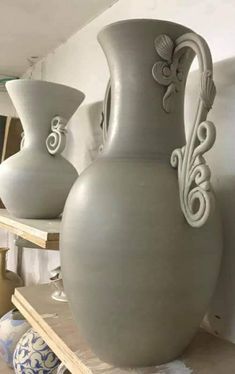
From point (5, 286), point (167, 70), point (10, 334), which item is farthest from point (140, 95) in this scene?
point (5, 286)

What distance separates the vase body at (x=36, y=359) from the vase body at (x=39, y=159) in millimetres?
297

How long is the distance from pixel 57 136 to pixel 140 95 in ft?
1.14

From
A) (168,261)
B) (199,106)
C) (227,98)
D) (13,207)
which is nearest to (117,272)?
(168,261)

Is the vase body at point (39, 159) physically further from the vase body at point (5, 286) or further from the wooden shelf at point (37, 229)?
the vase body at point (5, 286)

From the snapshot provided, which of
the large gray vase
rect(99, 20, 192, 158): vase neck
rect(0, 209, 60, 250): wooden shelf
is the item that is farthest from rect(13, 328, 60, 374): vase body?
rect(99, 20, 192, 158): vase neck

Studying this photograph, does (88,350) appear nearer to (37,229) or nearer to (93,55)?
(37,229)

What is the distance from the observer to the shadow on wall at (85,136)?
0.95 meters

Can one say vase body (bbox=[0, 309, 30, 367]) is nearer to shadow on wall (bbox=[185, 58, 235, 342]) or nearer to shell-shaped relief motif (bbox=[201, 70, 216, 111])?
shadow on wall (bbox=[185, 58, 235, 342])

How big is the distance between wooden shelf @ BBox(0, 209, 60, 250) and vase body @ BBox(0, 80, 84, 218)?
3 cm

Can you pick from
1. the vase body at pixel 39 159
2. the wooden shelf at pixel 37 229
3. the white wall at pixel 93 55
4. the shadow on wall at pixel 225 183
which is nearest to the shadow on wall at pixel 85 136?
the white wall at pixel 93 55

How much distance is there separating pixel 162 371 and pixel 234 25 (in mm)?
503

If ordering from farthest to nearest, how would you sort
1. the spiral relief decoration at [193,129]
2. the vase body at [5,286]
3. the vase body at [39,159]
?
1. the vase body at [5,286]
2. the vase body at [39,159]
3. the spiral relief decoration at [193,129]

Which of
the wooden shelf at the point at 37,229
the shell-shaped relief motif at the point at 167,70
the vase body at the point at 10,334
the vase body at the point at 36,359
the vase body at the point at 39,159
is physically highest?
the shell-shaped relief motif at the point at 167,70

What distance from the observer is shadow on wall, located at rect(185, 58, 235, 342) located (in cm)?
55
